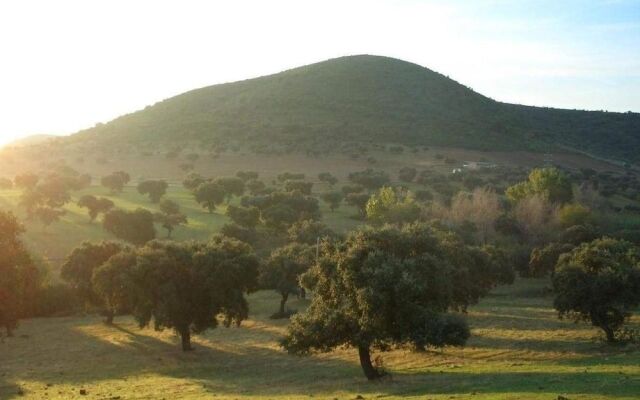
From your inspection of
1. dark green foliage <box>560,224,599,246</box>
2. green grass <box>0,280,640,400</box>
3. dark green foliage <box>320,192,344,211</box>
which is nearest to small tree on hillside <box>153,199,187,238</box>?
dark green foliage <box>320,192,344,211</box>

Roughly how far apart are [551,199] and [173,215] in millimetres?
53785

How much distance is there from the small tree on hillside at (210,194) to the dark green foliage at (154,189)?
6825mm

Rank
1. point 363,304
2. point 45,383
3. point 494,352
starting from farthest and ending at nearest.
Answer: point 494,352
point 45,383
point 363,304

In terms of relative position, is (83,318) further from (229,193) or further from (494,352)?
(229,193)

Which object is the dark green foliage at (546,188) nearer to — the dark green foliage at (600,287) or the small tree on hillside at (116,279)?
the dark green foliage at (600,287)

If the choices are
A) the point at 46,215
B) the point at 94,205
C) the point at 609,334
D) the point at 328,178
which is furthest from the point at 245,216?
the point at 609,334

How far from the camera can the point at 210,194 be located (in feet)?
326

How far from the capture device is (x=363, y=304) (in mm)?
28781

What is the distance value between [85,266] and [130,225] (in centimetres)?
2109

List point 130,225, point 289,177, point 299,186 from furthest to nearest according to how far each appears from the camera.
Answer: point 289,177 < point 299,186 < point 130,225

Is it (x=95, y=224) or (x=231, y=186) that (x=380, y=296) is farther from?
(x=231, y=186)

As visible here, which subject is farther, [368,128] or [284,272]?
[368,128]

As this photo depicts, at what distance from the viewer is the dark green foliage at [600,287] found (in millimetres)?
38000

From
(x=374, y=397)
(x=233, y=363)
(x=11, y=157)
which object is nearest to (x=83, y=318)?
(x=233, y=363)
